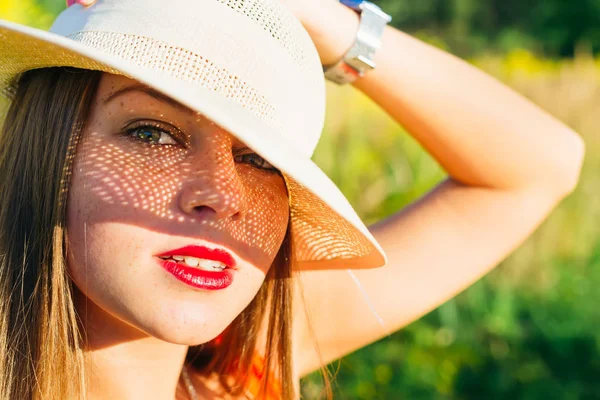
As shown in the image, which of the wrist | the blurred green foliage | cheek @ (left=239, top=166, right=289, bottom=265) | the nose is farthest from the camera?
the blurred green foliage

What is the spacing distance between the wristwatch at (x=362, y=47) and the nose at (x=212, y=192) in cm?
72

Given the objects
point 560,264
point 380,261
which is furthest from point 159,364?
point 560,264

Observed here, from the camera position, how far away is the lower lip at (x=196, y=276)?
162 centimetres

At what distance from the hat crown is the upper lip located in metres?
0.28

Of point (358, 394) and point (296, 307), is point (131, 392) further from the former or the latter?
point (358, 394)

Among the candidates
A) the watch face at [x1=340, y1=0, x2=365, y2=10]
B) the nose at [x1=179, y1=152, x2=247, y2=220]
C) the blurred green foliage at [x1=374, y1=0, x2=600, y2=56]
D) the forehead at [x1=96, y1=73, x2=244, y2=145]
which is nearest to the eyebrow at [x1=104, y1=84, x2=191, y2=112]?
the forehead at [x1=96, y1=73, x2=244, y2=145]

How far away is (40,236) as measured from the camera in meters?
1.69

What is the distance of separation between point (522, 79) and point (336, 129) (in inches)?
89.5

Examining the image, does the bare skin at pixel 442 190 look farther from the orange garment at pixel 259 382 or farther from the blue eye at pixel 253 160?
the blue eye at pixel 253 160

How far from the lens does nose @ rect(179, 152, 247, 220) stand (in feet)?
5.23

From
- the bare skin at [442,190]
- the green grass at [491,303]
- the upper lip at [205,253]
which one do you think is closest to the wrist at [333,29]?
the bare skin at [442,190]

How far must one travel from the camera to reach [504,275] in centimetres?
515

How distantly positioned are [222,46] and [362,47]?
84 cm

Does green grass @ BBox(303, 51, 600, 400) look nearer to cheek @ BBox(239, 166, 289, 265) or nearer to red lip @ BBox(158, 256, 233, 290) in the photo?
cheek @ BBox(239, 166, 289, 265)
